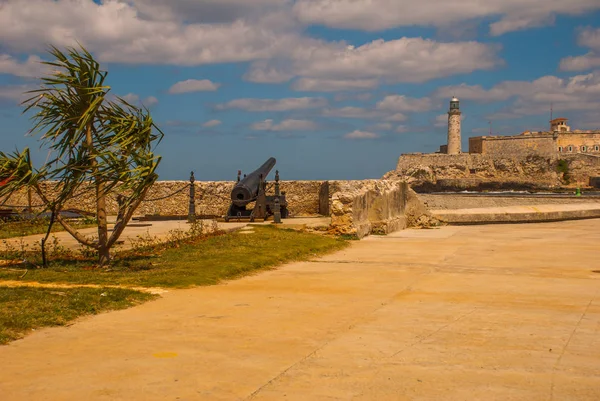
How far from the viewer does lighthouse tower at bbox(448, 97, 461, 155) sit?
117m

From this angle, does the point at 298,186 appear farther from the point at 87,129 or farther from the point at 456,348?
the point at 456,348

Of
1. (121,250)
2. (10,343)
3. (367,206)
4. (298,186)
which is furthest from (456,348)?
(298,186)

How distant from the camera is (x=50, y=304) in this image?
6.34m

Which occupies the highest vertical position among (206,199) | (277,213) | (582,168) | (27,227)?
(582,168)

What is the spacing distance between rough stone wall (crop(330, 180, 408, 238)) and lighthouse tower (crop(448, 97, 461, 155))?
102 m

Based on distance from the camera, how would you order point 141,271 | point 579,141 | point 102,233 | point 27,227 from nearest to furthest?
1. point 141,271
2. point 102,233
3. point 27,227
4. point 579,141

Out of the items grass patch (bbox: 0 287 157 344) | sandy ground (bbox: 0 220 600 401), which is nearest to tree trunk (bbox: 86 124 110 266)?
grass patch (bbox: 0 287 157 344)

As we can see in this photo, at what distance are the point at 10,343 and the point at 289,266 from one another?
5293 millimetres

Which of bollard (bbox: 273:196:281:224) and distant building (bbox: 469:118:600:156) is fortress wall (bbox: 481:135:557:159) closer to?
distant building (bbox: 469:118:600:156)

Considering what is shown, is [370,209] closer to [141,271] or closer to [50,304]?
[141,271]

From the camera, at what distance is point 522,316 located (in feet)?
20.6

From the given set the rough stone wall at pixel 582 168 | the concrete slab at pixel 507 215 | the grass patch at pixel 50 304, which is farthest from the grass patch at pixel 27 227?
the rough stone wall at pixel 582 168

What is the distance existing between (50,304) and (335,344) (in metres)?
2.79

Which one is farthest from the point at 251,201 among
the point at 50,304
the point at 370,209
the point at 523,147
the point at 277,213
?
the point at 523,147
